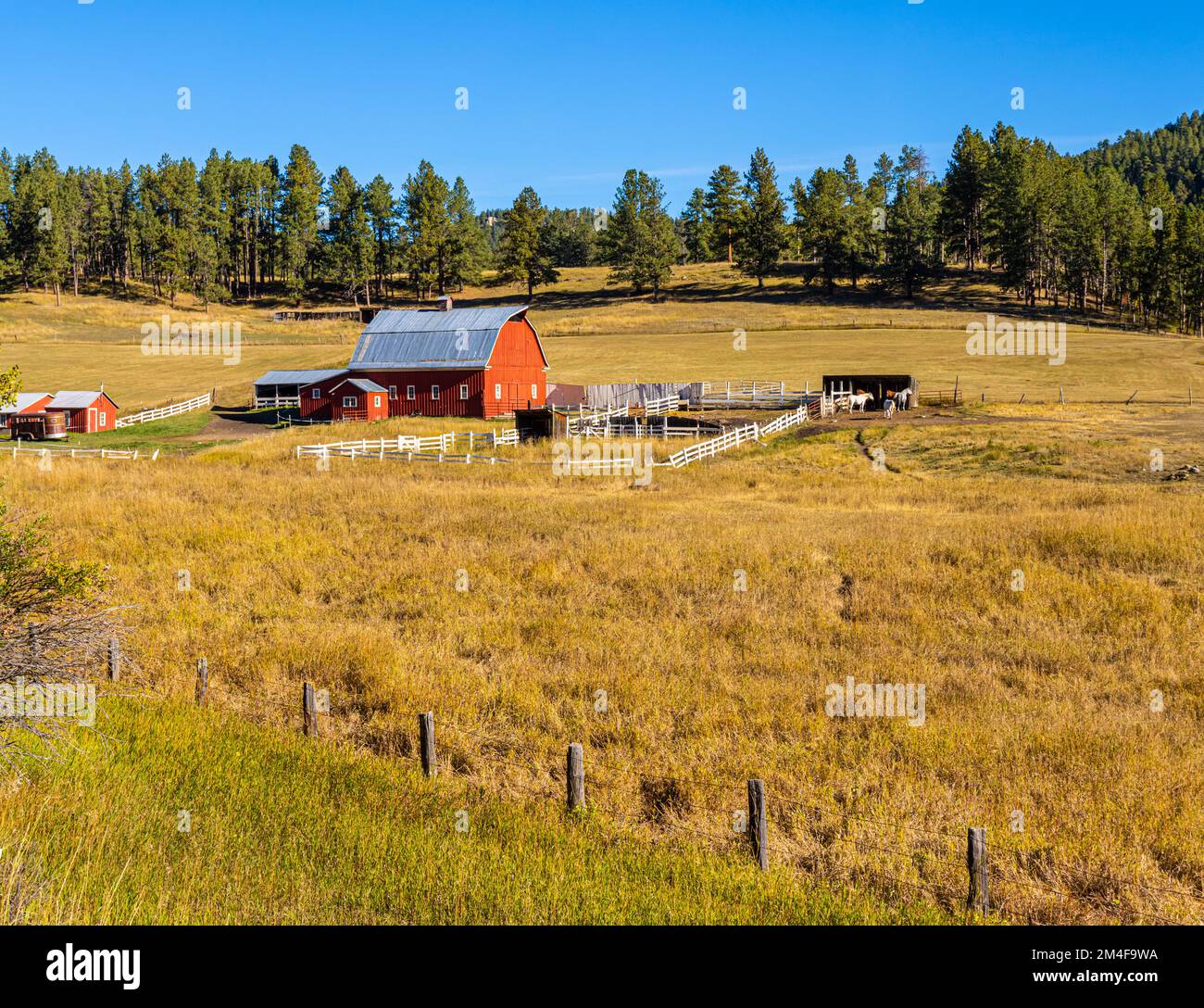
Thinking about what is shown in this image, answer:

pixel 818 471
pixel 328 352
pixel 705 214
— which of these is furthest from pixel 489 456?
pixel 705 214

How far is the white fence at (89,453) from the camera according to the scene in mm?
43116

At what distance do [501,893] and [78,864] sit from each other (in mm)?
3810

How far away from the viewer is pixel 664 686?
1441cm

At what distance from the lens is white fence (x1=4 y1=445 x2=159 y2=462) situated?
141 feet

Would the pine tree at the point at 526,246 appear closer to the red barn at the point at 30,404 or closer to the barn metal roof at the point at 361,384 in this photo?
the barn metal roof at the point at 361,384

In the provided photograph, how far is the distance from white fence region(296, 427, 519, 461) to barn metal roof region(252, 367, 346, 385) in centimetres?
1395

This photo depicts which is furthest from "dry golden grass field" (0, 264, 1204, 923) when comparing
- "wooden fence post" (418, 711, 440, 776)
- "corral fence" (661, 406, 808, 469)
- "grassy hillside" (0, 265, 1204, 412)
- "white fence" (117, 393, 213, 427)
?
"grassy hillside" (0, 265, 1204, 412)

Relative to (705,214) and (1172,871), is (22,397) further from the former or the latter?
(705,214)

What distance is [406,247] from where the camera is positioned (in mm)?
125938

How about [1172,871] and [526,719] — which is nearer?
[1172,871]

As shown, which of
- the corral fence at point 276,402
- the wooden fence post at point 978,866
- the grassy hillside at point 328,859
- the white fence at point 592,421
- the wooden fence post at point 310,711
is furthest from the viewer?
the corral fence at point 276,402

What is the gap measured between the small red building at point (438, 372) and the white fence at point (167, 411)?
5.46 m

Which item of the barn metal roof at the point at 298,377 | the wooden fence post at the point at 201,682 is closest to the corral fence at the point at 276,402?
the barn metal roof at the point at 298,377

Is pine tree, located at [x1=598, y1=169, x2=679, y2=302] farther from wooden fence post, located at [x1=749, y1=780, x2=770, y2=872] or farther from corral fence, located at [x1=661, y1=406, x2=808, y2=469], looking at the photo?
wooden fence post, located at [x1=749, y1=780, x2=770, y2=872]
